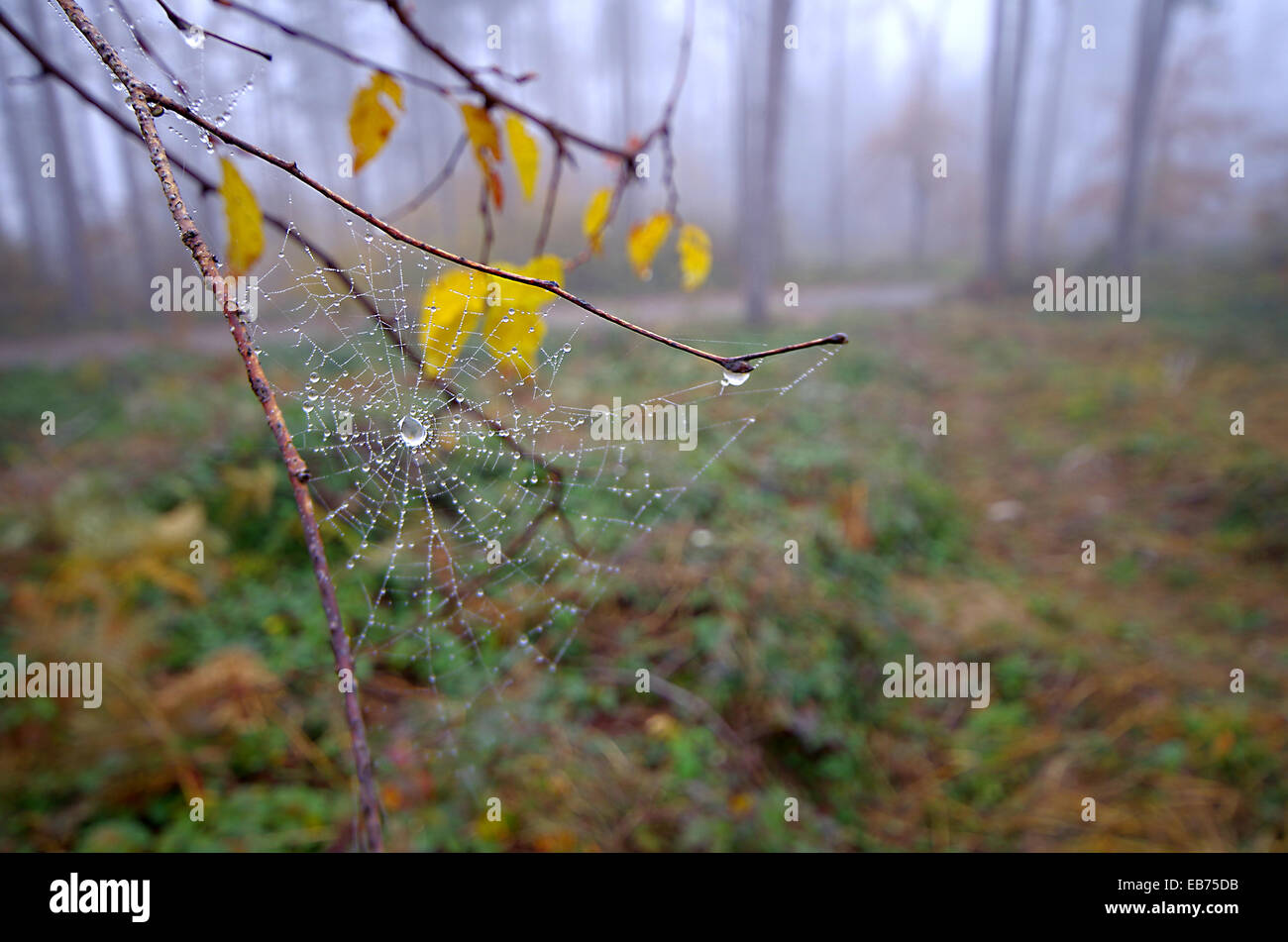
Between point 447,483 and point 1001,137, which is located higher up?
point 1001,137

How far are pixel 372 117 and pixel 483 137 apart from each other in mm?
163

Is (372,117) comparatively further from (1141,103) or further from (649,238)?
(1141,103)

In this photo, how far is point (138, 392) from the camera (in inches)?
314

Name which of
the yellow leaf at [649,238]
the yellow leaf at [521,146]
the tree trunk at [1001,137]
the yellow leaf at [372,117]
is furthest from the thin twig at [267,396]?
the tree trunk at [1001,137]

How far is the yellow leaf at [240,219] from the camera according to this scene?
0.77 metres

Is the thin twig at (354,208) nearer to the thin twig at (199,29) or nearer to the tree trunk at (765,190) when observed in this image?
the thin twig at (199,29)

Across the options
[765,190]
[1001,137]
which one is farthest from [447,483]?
[1001,137]

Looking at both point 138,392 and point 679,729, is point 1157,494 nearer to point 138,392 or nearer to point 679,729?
point 679,729

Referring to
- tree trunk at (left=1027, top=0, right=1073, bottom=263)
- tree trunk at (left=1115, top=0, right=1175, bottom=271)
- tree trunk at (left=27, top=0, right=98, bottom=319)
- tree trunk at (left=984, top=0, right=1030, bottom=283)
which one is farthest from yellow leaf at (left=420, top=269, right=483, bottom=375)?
tree trunk at (left=1027, top=0, right=1073, bottom=263)

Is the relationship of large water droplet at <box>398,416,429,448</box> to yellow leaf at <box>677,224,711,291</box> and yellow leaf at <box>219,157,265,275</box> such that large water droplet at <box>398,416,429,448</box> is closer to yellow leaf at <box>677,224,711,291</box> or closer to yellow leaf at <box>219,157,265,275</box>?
yellow leaf at <box>219,157,265,275</box>

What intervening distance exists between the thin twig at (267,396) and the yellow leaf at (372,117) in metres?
0.44

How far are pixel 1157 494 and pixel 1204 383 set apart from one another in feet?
10.6

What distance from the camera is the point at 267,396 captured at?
0.51 metres
